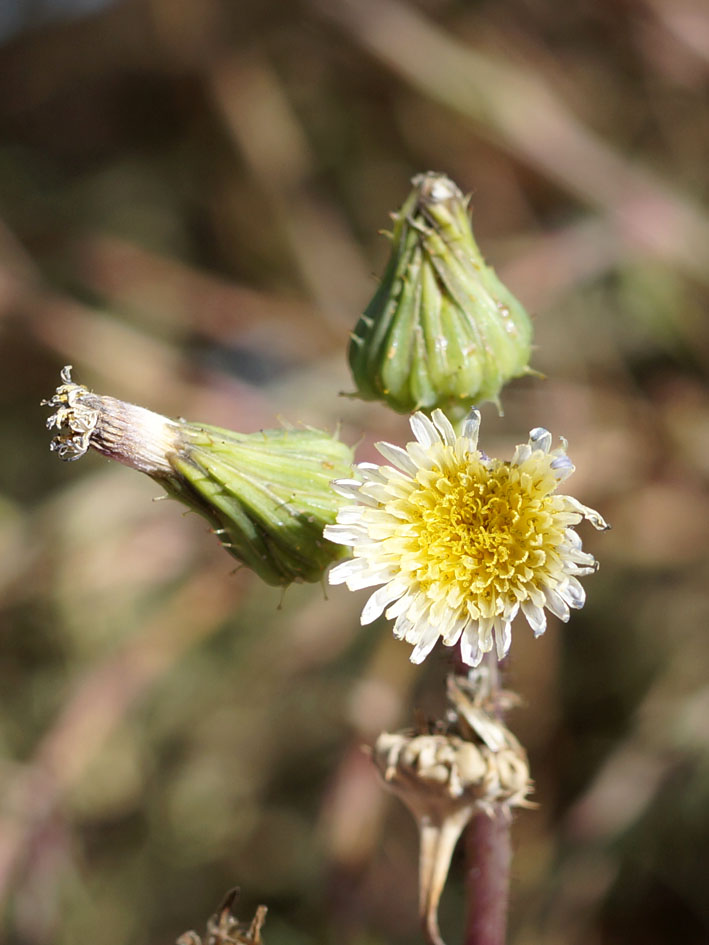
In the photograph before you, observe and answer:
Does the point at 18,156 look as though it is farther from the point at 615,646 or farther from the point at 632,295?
the point at 615,646

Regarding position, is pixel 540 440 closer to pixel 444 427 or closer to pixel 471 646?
pixel 444 427

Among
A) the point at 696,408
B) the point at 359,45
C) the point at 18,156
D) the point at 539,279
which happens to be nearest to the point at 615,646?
the point at 696,408

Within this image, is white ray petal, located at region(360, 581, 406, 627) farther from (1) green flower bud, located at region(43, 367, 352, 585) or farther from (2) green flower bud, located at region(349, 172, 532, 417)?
(2) green flower bud, located at region(349, 172, 532, 417)

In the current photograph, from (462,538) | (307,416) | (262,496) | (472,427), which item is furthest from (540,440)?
(307,416)

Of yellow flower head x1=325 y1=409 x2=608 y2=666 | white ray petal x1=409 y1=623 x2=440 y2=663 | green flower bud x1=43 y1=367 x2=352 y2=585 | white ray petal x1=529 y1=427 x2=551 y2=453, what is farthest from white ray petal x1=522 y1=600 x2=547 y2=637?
green flower bud x1=43 y1=367 x2=352 y2=585

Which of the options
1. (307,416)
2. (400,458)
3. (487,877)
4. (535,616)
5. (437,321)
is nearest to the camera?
(535,616)
